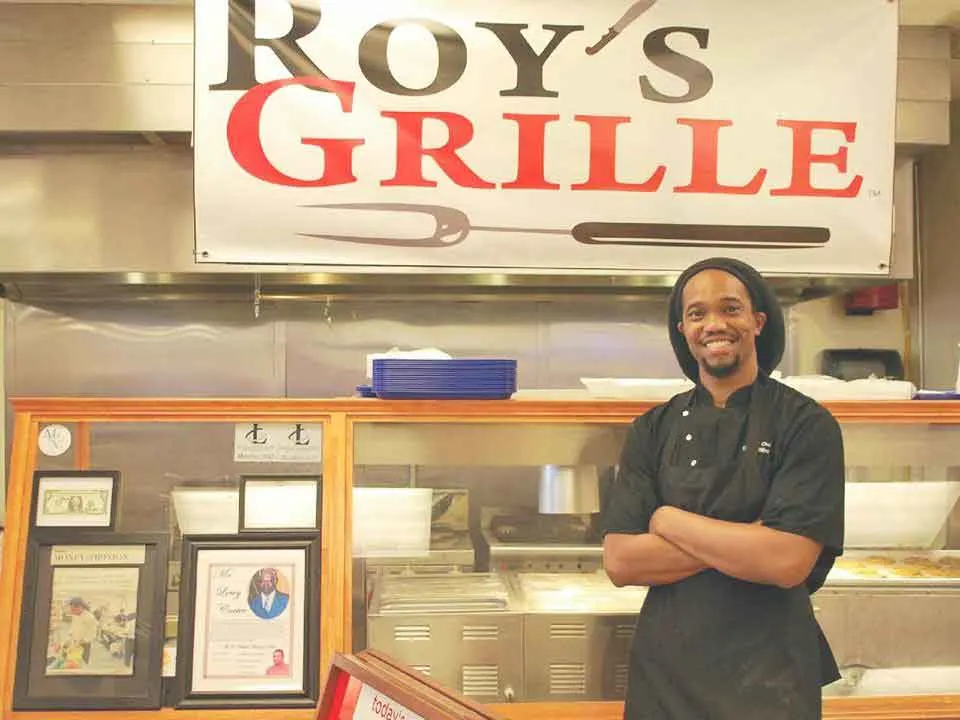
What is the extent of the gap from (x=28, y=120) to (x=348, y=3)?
1290mm

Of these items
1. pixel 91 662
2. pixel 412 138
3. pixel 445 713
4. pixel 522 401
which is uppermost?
pixel 412 138

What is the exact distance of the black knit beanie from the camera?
5.60 ft

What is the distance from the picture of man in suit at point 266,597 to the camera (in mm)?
1990

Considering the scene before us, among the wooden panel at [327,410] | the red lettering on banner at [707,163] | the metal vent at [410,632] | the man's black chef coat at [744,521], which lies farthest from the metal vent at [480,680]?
the red lettering on banner at [707,163]

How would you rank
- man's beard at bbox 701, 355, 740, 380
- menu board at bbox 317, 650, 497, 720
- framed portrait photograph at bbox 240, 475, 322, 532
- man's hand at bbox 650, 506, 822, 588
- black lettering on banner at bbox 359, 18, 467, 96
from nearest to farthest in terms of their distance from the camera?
menu board at bbox 317, 650, 497, 720
man's hand at bbox 650, 506, 822, 588
man's beard at bbox 701, 355, 740, 380
framed portrait photograph at bbox 240, 475, 322, 532
black lettering on banner at bbox 359, 18, 467, 96

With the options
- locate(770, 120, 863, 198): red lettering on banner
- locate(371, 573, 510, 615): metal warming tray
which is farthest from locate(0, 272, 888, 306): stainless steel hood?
locate(371, 573, 510, 615): metal warming tray

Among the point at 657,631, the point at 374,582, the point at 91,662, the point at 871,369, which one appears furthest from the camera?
the point at 871,369

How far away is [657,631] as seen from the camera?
68.4 inches

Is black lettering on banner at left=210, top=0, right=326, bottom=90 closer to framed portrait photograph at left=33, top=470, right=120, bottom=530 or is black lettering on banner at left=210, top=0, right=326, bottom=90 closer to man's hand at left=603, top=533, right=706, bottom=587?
framed portrait photograph at left=33, top=470, right=120, bottom=530

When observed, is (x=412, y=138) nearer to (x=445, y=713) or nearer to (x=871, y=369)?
(x=445, y=713)

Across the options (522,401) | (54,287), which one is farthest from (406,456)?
(54,287)

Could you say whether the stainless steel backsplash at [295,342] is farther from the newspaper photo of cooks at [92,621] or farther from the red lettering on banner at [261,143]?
the newspaper photo of cooks at [92,621]

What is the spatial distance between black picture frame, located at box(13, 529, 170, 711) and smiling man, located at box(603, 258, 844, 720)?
1065 millimetres

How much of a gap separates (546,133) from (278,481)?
3.83ft
